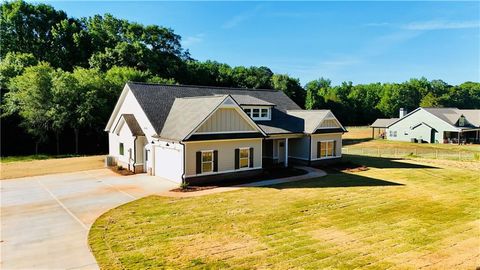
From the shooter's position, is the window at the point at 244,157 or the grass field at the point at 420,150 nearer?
the window at the point at 244,157

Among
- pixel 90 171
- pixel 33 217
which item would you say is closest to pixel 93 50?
pixel 90 171

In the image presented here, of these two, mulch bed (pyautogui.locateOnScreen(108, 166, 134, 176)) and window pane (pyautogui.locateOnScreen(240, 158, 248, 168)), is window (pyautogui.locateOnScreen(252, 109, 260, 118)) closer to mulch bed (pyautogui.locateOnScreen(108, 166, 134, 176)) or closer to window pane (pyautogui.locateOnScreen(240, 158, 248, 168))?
window pane (pyautogui.locateOnScreen(240, 158, 248, 168))

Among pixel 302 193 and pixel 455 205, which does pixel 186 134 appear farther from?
pixel 455 205

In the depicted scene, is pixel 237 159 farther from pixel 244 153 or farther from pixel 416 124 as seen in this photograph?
pixel 416 124

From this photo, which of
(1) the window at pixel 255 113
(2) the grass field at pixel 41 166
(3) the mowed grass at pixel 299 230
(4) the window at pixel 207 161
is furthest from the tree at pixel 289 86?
(3) the mowed grass at pixel 299 230

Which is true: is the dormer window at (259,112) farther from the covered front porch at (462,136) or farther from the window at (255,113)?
the covered front porch at (462,136)

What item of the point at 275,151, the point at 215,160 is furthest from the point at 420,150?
the point at 215,160
